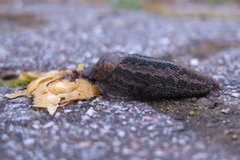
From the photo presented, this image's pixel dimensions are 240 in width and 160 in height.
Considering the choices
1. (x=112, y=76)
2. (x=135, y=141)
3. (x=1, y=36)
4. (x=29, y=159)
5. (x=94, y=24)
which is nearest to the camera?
(x=29, y=159)

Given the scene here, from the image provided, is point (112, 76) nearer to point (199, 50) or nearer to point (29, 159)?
point (29, 159)

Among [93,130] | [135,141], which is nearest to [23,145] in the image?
[93,130]

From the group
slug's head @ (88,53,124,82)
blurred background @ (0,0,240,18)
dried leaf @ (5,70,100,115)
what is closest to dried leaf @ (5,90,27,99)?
dried leaf @ (5,70,100,115)

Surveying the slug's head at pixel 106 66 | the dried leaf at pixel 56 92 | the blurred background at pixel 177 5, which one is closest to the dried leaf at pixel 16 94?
the dried leaf at pixel 56 92

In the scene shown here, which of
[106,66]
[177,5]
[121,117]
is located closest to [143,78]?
[106,66]

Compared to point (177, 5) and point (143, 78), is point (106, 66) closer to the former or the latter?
point (143, 78)

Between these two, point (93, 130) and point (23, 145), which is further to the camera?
point (93, 130)

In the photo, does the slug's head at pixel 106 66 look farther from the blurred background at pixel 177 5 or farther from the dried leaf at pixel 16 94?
the blurred background at pixel 177 5
